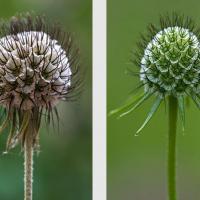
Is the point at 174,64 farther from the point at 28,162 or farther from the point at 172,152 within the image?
the point at 28,162

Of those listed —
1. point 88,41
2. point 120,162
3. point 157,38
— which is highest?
point 88,41

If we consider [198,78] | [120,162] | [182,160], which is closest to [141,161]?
[120,162]

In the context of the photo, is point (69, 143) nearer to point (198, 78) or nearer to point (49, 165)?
point (49, 165)

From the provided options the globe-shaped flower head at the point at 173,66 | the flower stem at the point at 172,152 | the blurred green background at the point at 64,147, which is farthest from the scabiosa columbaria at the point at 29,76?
the blurred green background at the point at 64,147

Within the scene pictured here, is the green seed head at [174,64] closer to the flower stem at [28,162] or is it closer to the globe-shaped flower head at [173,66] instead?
the globe-shaped flower head at [173,66]

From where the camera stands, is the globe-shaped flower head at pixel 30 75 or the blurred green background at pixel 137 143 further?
the blurred green background at pixel 137 143

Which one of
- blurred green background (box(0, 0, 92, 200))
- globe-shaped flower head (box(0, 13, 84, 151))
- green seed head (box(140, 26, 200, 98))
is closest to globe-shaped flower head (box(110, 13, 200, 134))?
green seed head (box(140, 26, 200, 98))
